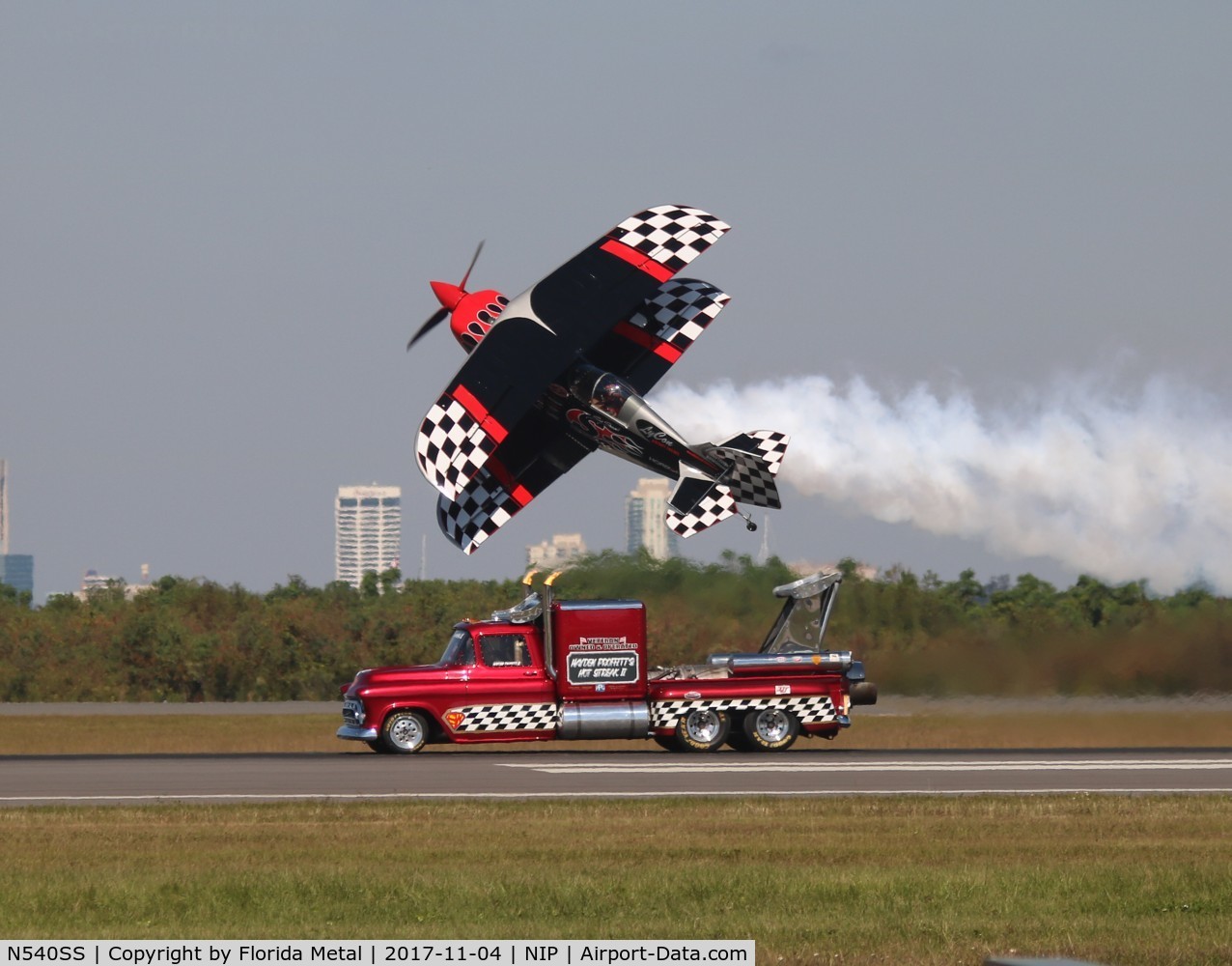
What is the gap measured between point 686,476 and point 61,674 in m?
36.0

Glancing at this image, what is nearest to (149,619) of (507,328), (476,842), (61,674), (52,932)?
(61,674)

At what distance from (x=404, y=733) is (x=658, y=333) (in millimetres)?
11451

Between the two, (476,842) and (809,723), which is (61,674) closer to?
(809,723)

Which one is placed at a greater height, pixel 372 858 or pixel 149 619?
pixel 149 619

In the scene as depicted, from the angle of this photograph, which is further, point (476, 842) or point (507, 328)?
point (507, 328)

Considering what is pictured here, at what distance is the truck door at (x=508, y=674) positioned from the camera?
2786cm

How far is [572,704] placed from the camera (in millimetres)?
28031

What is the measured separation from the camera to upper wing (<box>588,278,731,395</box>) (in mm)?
35500

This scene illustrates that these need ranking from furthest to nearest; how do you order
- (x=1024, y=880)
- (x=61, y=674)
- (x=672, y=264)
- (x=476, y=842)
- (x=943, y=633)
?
(x=61, y=674) < (x=672, y=264) < (x=943, y=633) < (x=476, y=842) < (x=1024, y=880)

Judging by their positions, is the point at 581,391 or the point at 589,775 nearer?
the point at 589,775

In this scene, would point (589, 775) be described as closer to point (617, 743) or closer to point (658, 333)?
point (617, 743)

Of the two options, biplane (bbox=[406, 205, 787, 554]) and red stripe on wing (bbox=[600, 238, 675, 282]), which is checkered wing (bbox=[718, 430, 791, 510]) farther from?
red stripe on wing (bbox=[600, 238, 675, 282])

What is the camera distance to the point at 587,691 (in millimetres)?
28016
